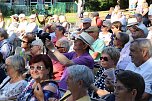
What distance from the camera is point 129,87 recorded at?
3.97 meters

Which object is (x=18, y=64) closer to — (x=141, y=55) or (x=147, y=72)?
(x=141, y=55)

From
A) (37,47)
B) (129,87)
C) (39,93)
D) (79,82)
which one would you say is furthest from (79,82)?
(37,47)

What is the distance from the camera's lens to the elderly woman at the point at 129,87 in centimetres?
397

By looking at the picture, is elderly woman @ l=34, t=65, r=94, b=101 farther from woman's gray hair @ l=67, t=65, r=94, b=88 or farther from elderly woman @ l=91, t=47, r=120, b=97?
elderly woman @ l=91, t=47, r=120, b=97

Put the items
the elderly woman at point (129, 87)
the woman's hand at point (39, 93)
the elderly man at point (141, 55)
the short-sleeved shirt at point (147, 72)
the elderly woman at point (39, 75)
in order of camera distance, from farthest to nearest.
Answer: the elderly man at point (141, 55) < the short-sleeved shirt at point (147, 72) < the elderly woman at point (39, 75) < the woman's hand at point (39, 93) < the elderly woman at point (129, 87)

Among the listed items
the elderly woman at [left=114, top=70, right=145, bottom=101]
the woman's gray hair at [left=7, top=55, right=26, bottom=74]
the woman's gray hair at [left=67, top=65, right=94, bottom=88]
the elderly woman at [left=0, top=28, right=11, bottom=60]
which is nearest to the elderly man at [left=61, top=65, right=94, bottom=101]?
the woman's gray hair at [left=67, top=65, right=94, bottom=88]

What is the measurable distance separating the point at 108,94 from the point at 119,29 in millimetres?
4518

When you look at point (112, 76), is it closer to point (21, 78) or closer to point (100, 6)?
point (21, 78)

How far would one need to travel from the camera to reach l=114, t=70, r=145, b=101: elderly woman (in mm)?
3973

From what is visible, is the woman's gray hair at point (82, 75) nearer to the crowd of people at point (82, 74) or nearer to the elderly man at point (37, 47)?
the crowd of people at point (82, 74)

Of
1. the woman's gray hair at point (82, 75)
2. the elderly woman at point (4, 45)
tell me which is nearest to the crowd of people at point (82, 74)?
the woman's gray hair at point (82, 75)

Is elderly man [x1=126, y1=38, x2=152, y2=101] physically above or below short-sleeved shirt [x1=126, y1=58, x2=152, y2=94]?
above

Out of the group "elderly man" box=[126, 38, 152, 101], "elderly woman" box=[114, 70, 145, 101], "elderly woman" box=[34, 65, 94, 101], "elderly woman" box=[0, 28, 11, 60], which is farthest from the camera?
"elderly woman" box=[0, 28, 11, 60]

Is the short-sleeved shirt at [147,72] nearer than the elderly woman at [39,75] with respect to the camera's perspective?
No
